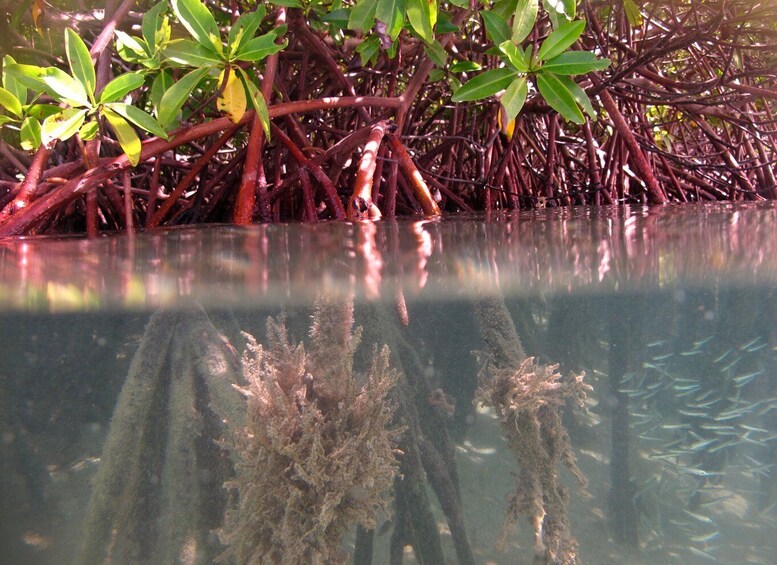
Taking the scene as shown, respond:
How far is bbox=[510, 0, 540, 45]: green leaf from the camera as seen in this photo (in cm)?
163

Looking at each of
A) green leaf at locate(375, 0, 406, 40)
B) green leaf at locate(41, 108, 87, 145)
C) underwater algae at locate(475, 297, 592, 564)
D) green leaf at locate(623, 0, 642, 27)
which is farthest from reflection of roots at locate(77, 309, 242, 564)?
green leaf at locate(623, 0, 642, 27)

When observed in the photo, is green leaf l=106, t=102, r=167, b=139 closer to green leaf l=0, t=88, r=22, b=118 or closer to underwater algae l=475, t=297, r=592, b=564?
green leaf l=0, t=88, r=22, b=118

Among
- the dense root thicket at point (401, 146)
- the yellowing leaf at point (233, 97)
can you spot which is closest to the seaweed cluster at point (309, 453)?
the yellowing leaf at point (233, 97)

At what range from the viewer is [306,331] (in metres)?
0.95

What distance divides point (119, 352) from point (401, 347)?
43 centimetres

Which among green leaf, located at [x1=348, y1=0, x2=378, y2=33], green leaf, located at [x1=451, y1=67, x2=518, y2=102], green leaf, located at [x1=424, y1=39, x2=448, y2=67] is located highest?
green leaf, located at [x1=424, y1=39, x2=448, y2=67]

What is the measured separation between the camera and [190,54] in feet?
5.53

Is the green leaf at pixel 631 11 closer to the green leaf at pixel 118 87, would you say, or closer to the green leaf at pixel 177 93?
the green leaf at pixel 177 93

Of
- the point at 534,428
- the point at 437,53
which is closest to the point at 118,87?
the point at 437,53

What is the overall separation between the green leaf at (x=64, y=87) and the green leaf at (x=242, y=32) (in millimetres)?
395

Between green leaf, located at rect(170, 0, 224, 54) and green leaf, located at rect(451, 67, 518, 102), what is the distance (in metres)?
0.69

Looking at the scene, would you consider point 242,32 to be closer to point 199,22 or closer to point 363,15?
point 199,22

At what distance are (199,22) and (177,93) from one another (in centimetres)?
19

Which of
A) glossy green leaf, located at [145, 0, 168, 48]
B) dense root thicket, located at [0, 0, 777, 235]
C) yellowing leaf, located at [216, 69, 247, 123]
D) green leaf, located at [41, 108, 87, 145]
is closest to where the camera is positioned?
green leaf, located at [41, 108, 87, 145]
